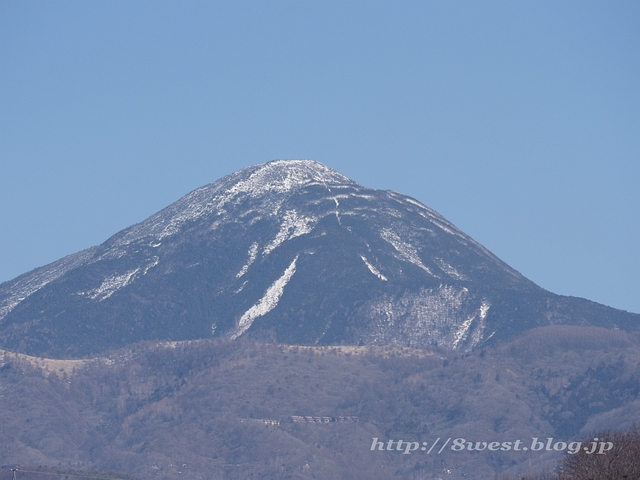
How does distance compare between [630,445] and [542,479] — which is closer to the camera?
[630,445]

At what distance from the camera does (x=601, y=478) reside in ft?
288

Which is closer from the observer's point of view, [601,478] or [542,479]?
[601,478]

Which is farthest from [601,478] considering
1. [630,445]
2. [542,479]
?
[542,479]

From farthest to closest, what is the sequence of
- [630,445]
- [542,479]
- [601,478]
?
[542,479]
[630,445]
[601,478]

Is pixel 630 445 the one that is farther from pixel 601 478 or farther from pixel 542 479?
pixel 542 479

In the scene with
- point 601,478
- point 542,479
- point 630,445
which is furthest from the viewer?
point 542,479

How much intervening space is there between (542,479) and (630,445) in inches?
1492

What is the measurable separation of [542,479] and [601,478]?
171 feet

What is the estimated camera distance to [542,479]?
456 feet

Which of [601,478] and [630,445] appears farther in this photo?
[630,445]

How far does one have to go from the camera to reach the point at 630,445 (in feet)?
335

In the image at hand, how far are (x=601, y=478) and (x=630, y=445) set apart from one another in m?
15.4
